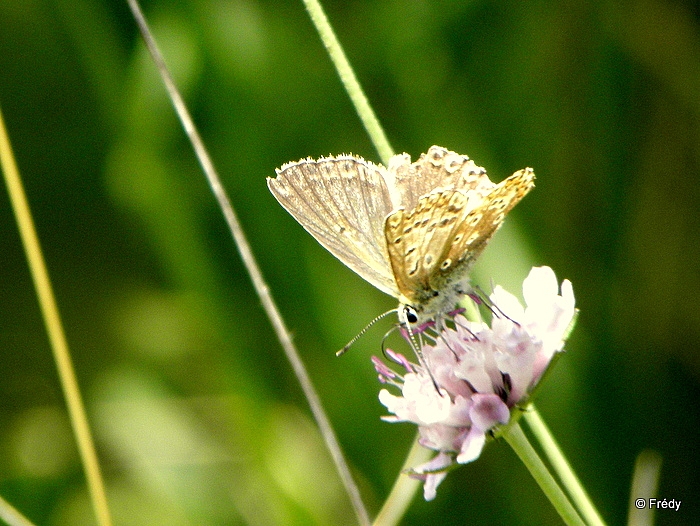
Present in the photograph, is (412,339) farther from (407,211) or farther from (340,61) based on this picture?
(340,61)

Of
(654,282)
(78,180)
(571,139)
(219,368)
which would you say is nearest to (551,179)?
(571,139)

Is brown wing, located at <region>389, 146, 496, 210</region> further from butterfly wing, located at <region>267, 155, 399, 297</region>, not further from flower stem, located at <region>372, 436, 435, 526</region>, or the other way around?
flower stem, located at <region>372, 436, 435, 526</region>

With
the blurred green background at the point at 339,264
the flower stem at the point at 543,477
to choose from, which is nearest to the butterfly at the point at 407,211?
the flower stem at the point at 543,477

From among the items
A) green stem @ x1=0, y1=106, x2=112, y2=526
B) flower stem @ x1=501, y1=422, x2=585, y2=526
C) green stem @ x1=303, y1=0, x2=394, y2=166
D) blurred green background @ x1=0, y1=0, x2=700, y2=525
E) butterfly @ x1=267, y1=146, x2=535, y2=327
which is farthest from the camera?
blurred green background @ x1=0, y1=0, x2=700, y2=525

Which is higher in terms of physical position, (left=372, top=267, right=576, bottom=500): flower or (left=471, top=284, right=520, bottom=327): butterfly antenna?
(left=471, top=284, right=520, bottom=327): butterfly antenna

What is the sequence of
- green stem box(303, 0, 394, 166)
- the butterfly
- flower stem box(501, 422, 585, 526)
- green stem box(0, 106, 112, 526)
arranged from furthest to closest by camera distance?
green stem box(0, 106, 112, 526)
the butterfly
green stem box(303, 0, 394, 166)
flower stem box(501, 422, 585, 526)

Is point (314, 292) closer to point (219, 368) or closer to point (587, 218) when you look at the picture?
point (219, 368)

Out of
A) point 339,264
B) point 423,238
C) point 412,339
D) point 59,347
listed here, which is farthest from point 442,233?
point 339,264

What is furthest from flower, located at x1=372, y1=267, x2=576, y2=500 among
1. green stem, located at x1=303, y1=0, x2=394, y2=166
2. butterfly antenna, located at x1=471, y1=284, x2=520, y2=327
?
green stem, located at x1=303, y1=0, x2=394, y2=166
